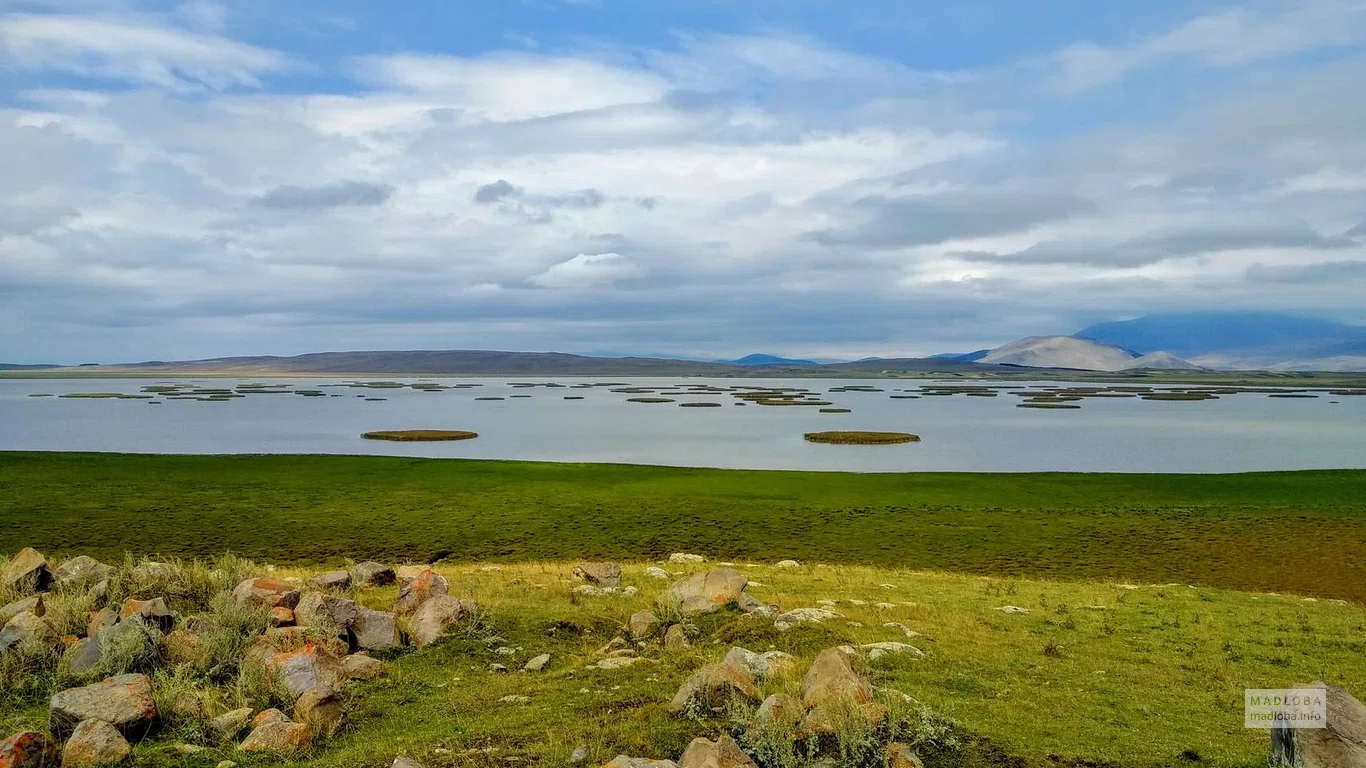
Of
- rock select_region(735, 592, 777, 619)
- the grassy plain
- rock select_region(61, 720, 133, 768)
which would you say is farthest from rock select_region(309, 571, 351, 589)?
rock select_region(735, 592, 777, 619)

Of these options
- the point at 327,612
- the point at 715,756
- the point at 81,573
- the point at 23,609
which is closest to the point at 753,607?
the point at 715,756

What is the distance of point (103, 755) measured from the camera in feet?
34.0

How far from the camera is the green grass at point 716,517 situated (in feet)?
102

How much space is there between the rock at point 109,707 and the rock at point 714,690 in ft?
23.9

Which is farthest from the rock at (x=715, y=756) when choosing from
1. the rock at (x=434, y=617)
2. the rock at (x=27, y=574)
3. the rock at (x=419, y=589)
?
the rock at (x=27, y=574)

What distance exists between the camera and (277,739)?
1063 cm

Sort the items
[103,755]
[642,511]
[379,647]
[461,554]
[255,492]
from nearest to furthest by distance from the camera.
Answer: [103,755] < [379,647] < [461,554] < [642,511] < [255,492]

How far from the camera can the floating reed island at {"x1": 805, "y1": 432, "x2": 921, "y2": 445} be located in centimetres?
7469

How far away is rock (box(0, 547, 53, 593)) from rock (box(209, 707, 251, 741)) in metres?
9.69

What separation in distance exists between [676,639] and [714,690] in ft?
12.5

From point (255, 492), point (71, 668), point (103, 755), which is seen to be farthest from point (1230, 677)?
point (255, 492)

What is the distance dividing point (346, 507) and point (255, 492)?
7.62 m

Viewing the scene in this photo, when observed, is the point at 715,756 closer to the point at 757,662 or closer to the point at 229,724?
the point at 757,662

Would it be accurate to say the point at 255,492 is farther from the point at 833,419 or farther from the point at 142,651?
the point at 833,419
